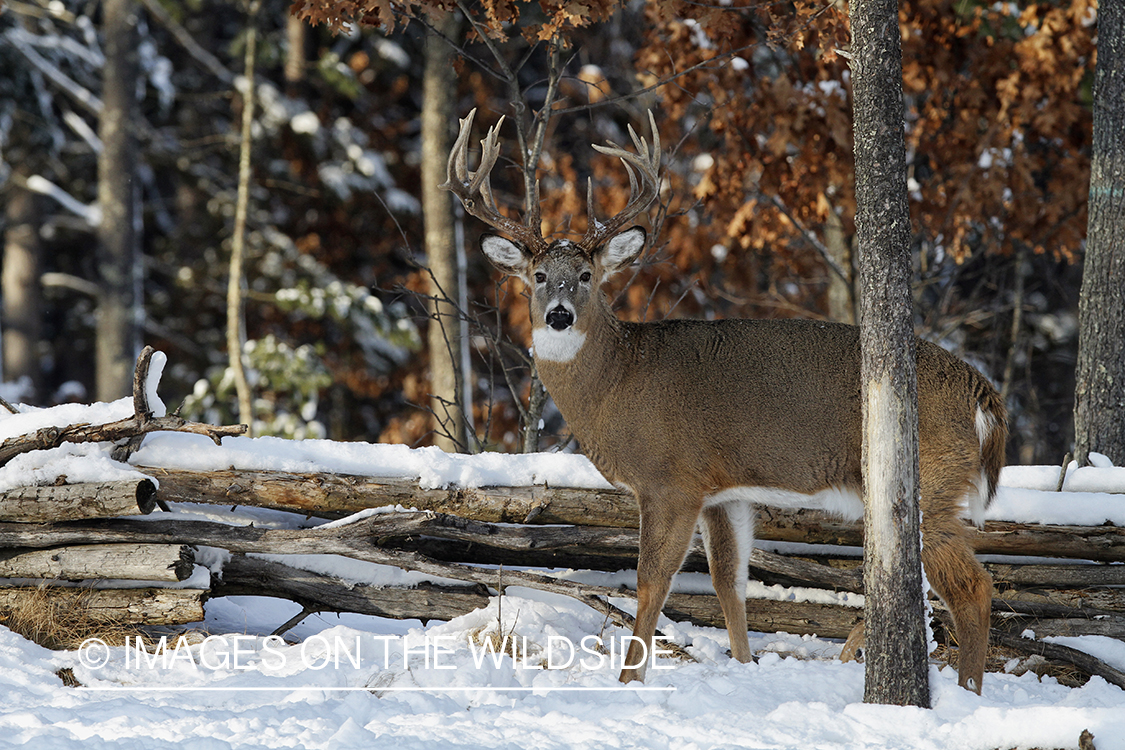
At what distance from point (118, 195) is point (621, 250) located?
38.7 ft

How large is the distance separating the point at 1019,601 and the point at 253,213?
13954 millimetres

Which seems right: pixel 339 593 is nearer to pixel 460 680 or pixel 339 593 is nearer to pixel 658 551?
pixel 460 680

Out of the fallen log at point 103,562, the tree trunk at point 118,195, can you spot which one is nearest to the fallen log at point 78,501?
the fallen log at point 103,562

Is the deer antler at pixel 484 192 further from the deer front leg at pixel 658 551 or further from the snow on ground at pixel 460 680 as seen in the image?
the deer front leg at pixel 658 551

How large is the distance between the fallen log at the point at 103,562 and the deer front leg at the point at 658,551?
2.46m

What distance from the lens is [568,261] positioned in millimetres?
6383

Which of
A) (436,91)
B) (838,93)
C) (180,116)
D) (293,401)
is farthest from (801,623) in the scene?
(180,116)

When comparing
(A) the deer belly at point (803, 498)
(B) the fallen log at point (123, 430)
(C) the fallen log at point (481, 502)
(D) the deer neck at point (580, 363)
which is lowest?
(C) the fallen log at point (481, 502)

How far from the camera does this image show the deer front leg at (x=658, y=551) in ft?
19.2

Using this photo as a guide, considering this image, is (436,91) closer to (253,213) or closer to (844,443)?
(844,443)

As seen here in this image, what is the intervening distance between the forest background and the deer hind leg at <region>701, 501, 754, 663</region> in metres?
1.98

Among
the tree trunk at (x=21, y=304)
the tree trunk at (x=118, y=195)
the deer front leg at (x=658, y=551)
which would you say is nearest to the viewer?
the deer front leg at (x=658, y=551)

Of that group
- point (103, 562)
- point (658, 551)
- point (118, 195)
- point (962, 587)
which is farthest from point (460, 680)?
point (118, 195)

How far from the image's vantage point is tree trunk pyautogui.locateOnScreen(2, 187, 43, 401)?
19.0 metres
